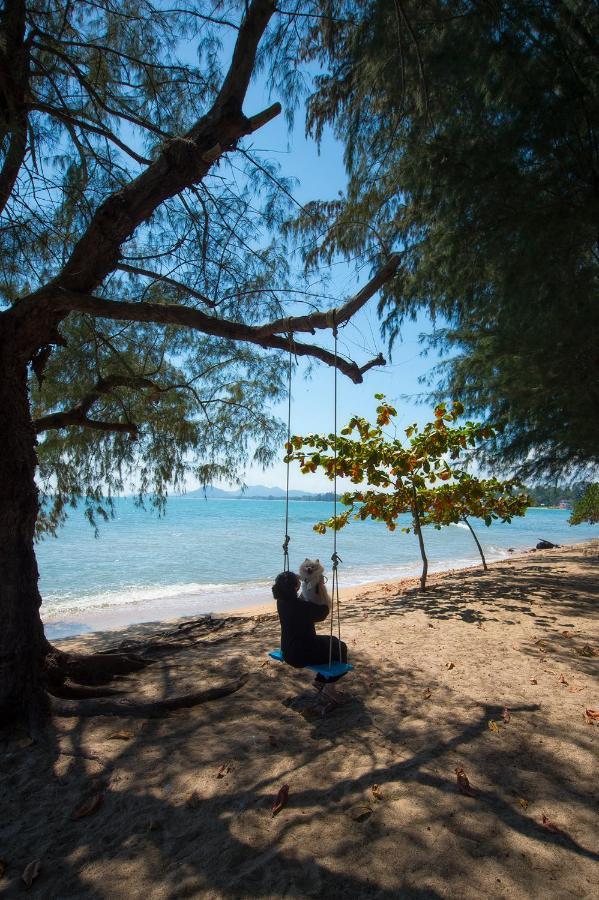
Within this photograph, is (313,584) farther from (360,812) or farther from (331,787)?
(360,812)

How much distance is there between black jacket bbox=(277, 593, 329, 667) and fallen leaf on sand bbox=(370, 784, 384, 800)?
1.01 metres

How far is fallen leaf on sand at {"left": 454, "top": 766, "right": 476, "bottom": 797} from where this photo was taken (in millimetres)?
2292

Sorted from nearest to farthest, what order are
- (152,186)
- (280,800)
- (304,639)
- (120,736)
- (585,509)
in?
(280,800) < (120,736) < (304,639) < (152,186) < (585,509)

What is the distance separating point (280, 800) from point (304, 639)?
3.59 feet

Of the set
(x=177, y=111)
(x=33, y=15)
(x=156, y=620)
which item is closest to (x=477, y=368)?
(x=177, y=111)

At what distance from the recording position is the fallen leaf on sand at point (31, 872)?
198 centimetres

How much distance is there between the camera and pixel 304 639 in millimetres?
3369

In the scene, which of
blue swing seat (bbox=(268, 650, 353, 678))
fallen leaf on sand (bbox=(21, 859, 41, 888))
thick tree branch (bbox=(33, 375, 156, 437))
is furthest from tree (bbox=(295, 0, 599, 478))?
fallen leaf on sand (bbox=(21, 859, 41, 888))

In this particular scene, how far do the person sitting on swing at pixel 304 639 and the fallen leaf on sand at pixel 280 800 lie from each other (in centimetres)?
94

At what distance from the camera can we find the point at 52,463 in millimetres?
6445

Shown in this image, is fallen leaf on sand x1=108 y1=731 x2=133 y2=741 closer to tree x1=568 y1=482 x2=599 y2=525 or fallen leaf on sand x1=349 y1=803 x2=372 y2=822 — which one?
fallen leaf on sand x1=349 y1=803 x2=372 y2=822

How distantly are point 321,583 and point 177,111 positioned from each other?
14.0 feet

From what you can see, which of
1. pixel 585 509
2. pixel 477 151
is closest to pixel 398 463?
pixel 477 151

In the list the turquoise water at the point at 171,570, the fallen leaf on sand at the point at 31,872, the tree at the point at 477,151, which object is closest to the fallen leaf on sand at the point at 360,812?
the fallen leaf on sand at the point at 31,872
